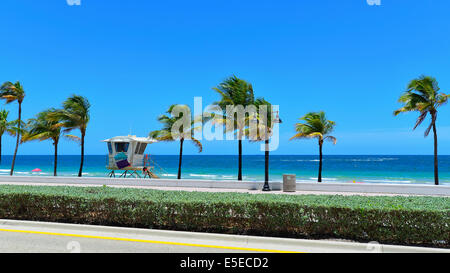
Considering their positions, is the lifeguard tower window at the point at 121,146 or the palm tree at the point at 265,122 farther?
the lifeguard tower window at the point at 121,146

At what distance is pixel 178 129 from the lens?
25031 millimetres

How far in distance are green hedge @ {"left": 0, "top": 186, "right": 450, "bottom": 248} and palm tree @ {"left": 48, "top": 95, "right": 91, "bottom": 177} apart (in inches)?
678

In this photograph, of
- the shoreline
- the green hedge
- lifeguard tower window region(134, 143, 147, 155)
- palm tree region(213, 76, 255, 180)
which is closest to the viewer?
the green hedge

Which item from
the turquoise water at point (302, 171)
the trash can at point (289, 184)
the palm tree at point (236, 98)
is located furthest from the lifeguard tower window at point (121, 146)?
the trash can at point (289, 184)

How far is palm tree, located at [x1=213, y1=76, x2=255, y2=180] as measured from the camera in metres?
22.0

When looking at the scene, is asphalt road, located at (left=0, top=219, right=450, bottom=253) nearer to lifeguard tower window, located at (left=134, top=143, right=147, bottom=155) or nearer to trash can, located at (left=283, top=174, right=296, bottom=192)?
trash can, located at (left=283, top=174, right=296, bottom=192)

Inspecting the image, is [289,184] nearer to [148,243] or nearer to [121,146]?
[148,243]

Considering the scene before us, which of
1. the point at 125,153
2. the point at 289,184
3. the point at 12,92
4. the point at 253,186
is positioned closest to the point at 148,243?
the point at 289,184

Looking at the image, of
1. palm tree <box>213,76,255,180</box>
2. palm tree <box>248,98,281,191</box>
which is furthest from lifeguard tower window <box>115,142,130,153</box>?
palm tree <box>248,98,281,191</box>

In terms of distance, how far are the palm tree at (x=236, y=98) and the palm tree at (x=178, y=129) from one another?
11.0 ft

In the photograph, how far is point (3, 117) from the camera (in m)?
28.8

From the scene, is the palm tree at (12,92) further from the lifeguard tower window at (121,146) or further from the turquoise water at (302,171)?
the turquoise water at (302,171)

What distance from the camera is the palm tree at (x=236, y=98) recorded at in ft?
72.2

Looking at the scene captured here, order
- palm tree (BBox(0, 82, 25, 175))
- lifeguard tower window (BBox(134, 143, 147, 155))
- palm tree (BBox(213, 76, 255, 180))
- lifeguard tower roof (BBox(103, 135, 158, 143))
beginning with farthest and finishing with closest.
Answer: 1. palm tree (BBox(0, 82, 25, 175))
2. lifeguard tower window (BBox(134, 143, 147, 155))
3. lifeguard tower roof (BBox(103, 135, 158, 143))
4. palm tree (BBox(213, 76, 255, 180))
